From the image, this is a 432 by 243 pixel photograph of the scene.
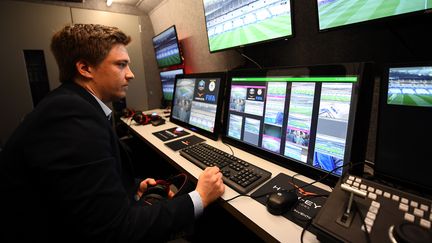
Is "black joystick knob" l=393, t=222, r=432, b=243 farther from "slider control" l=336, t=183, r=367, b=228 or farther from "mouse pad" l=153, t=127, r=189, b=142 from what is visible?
"mouse pad" l=153, t=127, r=189, b=142

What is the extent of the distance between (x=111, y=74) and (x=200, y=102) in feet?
2.22

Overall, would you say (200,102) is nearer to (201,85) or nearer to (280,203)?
(201,85)

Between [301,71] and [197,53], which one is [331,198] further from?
[197,53]

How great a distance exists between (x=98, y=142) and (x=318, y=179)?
728 mm

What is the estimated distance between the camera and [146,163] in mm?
1999

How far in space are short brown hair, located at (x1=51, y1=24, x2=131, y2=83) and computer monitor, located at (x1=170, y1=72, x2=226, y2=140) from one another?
2.13 ft

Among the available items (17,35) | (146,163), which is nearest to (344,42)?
(146,163)

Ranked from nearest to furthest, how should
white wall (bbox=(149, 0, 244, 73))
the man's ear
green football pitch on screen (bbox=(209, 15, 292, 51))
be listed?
the man's ear, green football pitch on screen (bbox=(209, 15, 292, 51)), white wall (bbox=(149, 0, 244, 73))

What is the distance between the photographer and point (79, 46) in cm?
77

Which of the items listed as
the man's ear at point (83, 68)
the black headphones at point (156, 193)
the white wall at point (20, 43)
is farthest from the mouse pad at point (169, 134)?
the white wall at point (20, 43)

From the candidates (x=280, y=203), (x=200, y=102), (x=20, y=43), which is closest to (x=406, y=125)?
(x=280, y=203)

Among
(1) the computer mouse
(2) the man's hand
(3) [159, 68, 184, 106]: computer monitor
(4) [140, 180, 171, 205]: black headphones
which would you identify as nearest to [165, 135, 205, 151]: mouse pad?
(4) [140, 180, 171, 205]: black headphones

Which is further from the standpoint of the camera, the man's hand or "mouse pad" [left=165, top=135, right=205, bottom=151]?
"mouse pad" [left=165, top=135, right=205, bottom=151]

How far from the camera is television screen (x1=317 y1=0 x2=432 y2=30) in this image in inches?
25.1
